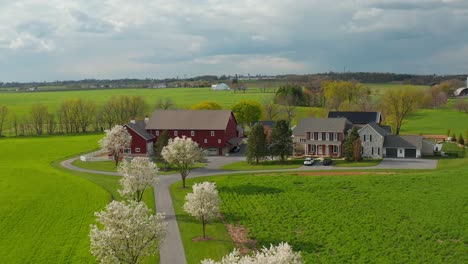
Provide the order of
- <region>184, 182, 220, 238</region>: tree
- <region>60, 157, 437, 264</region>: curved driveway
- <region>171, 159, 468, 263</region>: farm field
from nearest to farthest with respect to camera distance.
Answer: <region>171, 159, 468, 263</region>: farm field < <region>60, 157, 437, 264</region>: curved driveway < <region>184, 182, 220, 238</region>: tree

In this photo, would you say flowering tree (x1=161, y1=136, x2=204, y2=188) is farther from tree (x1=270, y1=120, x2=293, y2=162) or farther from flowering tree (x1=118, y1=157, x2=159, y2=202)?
tree (x1=270, y1=120, x2=293, y2=162)

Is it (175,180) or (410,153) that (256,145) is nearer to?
(175,180)

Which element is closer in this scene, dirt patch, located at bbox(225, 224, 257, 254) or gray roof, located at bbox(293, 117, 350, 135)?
dirt patch, located at bbox(225, 224, 257, 254)

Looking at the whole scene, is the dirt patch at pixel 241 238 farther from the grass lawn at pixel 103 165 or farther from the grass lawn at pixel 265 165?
the grass lawn at pixel 265 165

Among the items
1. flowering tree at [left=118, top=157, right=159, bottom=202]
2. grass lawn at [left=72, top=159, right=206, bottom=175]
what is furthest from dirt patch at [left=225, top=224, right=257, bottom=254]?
grass lawn at [left=72, top=159, right=206, bottom=175]

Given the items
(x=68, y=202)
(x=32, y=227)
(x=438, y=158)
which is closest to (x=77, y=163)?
(x=68, y=202)

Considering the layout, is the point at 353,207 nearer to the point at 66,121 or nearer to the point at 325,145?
the point at 325,145
